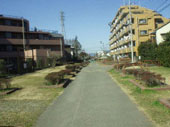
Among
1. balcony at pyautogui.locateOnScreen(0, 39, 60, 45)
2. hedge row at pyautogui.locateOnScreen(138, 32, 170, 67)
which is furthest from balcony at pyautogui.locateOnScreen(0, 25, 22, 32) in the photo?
hedge row at pyautogui.locateOnScreen(138, 32, 170, 67)

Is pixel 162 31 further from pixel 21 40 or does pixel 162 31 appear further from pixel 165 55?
pixel 21 40

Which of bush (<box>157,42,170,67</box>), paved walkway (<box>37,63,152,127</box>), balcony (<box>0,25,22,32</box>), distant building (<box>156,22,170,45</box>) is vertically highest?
balcony (<box>0,25,22,32</box>)

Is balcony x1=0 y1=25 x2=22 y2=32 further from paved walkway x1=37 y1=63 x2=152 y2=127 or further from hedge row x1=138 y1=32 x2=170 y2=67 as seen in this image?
paved walkway x1=37 y1=63 x2=152 y2=127

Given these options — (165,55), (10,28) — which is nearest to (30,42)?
(10,28)

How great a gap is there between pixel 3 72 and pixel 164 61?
20.0 metres

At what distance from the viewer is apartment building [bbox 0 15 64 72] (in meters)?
37.2

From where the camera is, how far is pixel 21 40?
41000 millimetres

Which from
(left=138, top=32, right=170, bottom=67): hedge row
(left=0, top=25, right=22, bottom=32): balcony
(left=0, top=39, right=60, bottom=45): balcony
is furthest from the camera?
(left=0, top=39, right=60, bottom=45): balcony

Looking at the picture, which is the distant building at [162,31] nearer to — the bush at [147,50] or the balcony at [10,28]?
the bush at [147,50]

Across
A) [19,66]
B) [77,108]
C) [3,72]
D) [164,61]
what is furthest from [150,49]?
[77,108]

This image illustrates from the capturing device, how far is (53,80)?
10508 mm

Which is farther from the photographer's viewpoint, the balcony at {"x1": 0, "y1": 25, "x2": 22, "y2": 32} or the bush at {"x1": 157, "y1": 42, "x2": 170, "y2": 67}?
the balcony at {"x1": 0, "y1": 25, "x2": 22, "y2": 32}

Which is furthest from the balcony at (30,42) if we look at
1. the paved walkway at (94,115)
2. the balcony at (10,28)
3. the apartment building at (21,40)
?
the paved walkway at (94,115)

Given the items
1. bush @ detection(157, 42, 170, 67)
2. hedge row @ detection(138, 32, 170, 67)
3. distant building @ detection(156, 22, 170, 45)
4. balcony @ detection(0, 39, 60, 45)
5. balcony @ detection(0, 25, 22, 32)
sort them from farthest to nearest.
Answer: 1. balcony @ detection(0, 39, 60, 45)
2. balcony @ detection(0, 25, 22, 32)
3. distant building @ detection(156, 22, 170, 45)
4. hedge row @ detection(138, 32, 170, 67)
5. bush @ detection(157, 42, 170, 67)
